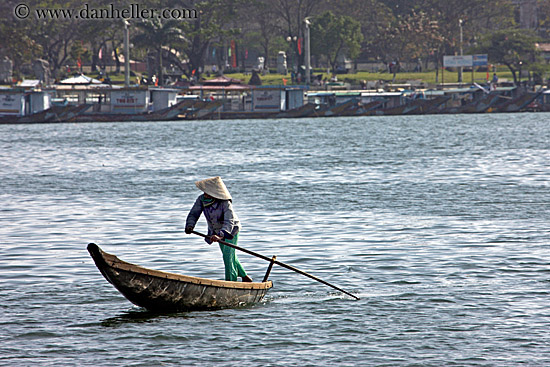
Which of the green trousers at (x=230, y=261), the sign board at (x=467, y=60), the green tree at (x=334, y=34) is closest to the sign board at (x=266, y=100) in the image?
the green tree at (x=334, y=34)

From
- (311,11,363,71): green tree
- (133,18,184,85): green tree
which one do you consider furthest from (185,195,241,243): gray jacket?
(311,11,363,71): green tree

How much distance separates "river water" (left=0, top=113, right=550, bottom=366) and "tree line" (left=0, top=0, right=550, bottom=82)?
60.9 metres

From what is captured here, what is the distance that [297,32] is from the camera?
112 m

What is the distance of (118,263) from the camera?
11812 millimetres

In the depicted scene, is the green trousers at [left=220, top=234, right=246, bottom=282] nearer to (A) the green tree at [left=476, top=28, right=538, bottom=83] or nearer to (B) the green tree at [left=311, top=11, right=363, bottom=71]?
(A) the green tree at [left=476, top=28, right=538, bottom=83]

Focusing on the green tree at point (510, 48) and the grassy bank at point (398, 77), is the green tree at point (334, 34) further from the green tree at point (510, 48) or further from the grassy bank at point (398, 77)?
the green tree at point (510, 48)

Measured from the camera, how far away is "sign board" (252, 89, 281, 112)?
88.6 metres

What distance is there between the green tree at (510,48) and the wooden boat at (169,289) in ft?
305

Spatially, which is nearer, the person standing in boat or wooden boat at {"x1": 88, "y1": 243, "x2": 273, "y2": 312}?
wooden boat at {"x1": 88, "y1": 243, "x2": 273, "y2": 312}

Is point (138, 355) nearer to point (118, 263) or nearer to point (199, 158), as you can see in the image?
point (118, 263)

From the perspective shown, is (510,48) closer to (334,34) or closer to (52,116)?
(334,34)

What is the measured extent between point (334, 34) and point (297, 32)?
646 cm

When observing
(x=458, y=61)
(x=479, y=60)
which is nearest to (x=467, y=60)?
(x=458, y=61)

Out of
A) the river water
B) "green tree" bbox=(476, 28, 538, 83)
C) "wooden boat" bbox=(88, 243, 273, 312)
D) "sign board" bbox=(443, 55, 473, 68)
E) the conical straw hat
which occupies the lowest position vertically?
the river water
